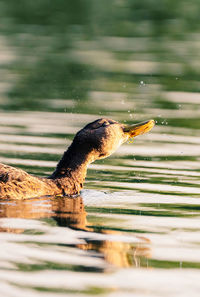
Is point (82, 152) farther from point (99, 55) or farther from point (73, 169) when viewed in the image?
point (99, 55)

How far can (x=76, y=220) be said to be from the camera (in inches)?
380

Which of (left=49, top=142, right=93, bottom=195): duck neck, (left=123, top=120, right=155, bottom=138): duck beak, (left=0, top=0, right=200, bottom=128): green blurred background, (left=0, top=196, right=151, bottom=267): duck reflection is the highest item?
(left=0, top=0, right=200, bottom=128): green blurred background

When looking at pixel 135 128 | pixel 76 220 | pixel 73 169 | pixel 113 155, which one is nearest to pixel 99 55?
pixel 113 155

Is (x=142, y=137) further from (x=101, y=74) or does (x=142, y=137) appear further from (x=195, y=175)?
(x=101, y=74)

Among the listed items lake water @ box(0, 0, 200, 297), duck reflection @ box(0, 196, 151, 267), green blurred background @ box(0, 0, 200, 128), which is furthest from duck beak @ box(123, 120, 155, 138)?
green blurred background @ box(0, 0, 200, 128)

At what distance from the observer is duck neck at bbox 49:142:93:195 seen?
11.5m

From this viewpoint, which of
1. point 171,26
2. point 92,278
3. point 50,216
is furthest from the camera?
point 171,26

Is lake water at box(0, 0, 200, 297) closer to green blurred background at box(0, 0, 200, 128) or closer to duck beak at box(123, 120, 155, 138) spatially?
green blurred background at box(0, 0, 200, 128)

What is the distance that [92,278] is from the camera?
7387mm

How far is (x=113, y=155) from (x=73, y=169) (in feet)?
7.59

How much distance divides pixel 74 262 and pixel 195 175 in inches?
191

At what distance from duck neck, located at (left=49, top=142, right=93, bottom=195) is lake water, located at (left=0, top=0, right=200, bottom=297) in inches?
9.1

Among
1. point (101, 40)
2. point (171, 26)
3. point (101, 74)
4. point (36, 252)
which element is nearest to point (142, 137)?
point (101, 74)

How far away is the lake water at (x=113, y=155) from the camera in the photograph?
7.68 m
